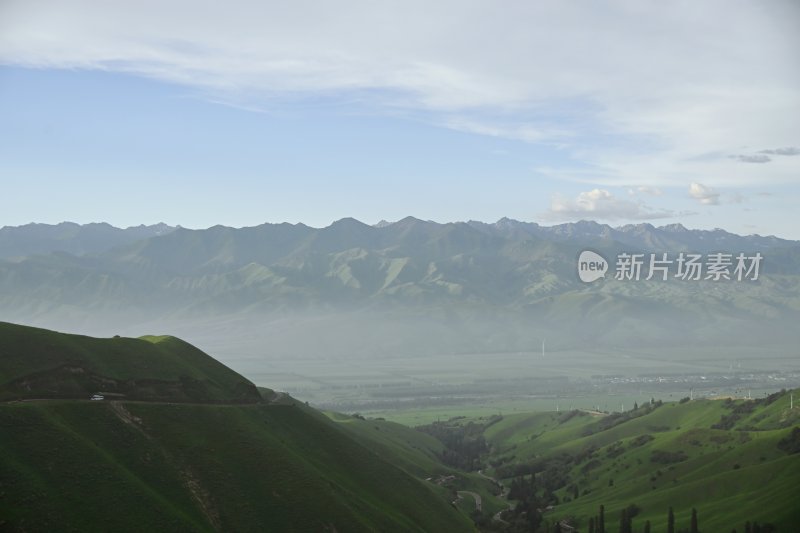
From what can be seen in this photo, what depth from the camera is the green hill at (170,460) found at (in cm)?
8400

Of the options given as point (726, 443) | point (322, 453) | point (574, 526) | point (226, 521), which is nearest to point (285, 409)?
point (322, 453)

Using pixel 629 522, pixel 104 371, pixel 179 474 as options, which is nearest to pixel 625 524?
pixel 629 522

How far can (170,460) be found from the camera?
97562mm

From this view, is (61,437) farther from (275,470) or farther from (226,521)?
(275,470)

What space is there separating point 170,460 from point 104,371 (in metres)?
21.4

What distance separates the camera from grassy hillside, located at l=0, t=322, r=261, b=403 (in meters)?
103

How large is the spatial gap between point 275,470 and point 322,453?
65.9 feet

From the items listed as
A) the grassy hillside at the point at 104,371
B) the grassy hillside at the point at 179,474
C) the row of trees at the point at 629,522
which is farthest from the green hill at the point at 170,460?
the row of trees at the point at 629,522

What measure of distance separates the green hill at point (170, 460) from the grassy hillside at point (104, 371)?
26 cm

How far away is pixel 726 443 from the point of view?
195375 millimetres

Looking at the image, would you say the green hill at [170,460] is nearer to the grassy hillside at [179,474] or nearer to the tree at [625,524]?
the grassy hillside at [179,474]

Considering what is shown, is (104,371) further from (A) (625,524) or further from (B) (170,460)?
(A) (625,524)

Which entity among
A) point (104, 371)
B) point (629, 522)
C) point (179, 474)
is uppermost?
point (104, 371)

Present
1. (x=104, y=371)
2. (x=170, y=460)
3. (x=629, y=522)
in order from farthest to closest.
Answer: (x=629, y=522)
(x=104, y=371)
(x=170, y=460)
